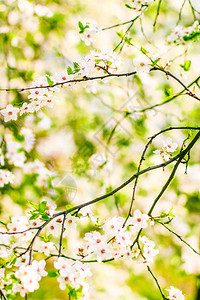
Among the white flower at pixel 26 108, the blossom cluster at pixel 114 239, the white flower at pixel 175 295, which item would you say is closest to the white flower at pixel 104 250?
the blossom cluster at pixel 114 239

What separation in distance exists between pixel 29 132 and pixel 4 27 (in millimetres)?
771

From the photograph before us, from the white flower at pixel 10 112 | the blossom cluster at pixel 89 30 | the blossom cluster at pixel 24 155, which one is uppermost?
the blossom cluster at pixel 24 155

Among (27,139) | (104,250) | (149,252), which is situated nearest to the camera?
(104,250)

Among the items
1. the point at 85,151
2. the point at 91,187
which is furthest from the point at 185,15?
the point at 91,187

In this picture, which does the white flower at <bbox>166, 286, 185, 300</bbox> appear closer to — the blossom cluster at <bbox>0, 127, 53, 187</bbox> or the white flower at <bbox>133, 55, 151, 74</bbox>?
the white flower at <bbox>133, 55, 151, 74</bbox>

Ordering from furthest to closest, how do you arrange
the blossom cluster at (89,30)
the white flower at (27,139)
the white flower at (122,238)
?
the white flower at (27,139), the blossom cluster at (89,30), the white flower at (122,238)

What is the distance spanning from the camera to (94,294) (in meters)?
3.21

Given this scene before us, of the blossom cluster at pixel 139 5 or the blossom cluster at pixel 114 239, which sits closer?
the blossom cluster at pixel 114 239

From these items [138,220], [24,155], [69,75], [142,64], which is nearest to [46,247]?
[138,220]

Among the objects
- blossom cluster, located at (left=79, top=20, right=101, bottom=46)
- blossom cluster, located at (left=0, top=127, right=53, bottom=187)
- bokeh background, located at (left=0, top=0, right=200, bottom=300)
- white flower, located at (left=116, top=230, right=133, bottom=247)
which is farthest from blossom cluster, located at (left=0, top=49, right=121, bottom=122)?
bokeh background, located at (left=0, top=0, right=200, bottom=300)

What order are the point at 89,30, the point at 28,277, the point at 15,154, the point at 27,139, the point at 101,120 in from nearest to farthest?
the point at 28,277 < the point at 89,30 < the point at 15,154 < the point at 27,139 < the point at 101,120

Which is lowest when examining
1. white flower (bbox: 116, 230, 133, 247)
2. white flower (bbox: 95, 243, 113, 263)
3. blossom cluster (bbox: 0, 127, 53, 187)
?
white flower (bbox: 95, 243, 113, 263)

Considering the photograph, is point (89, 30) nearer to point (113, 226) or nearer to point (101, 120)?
point (113, 226)

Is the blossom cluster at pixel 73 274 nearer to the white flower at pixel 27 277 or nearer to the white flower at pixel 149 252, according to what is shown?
the white flower at pixel 27 277
